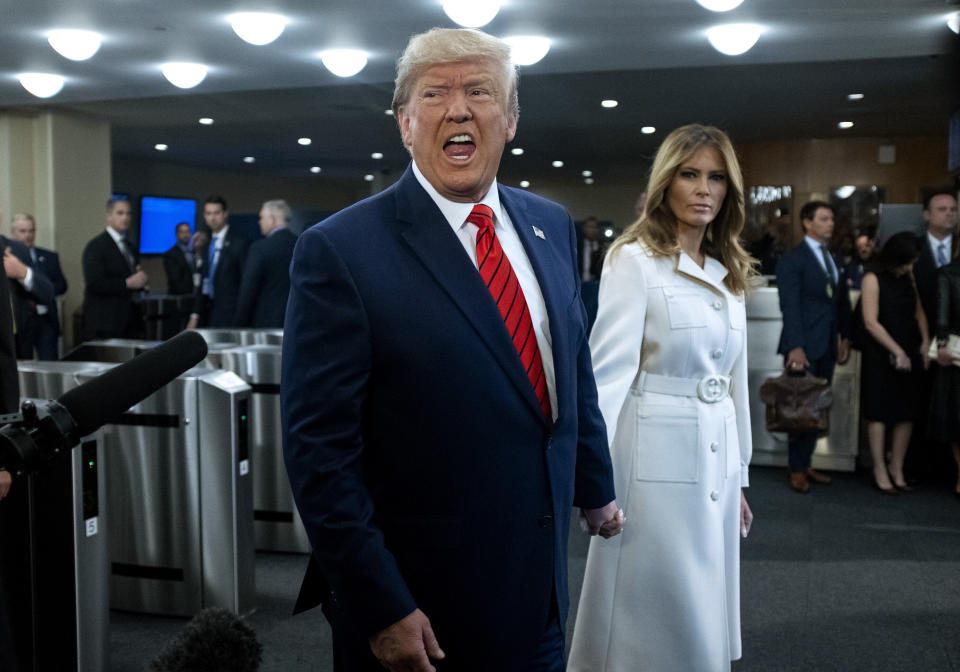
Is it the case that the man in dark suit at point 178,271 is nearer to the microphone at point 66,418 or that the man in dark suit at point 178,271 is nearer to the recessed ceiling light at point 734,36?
the recessed ceiling light at point 734,36

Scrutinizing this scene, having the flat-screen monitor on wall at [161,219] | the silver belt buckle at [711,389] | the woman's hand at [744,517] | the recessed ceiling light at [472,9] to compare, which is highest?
the recessed ceiling light at [472,9]

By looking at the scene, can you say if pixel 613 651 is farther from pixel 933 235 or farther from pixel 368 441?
pixel 933 235

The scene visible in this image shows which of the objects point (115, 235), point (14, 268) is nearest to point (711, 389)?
point (14, 268)

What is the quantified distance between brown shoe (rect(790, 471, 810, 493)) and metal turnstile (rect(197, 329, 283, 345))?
318 cm

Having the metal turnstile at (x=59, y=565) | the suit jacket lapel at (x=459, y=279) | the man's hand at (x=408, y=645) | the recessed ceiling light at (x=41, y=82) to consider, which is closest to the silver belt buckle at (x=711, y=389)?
the suit jacket lapel at (x=459, y=279)

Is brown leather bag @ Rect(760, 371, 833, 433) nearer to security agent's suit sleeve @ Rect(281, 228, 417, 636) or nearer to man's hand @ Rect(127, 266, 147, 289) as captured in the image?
security agent's suit sleeve @ Rect(281, 228, 417, 636)

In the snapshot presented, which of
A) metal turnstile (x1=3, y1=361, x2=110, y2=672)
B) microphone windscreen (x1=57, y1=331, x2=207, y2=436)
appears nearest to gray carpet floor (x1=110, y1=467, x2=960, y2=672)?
metal turnstile (x1=3, y1=361, x2=110, y2=672)

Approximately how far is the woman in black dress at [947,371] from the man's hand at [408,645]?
4854 mm

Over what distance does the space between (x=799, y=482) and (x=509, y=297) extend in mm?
4807

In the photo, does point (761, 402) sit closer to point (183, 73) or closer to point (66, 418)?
point (183, 73)

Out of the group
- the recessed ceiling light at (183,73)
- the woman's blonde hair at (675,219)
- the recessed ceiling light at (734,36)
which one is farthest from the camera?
the recessed ceiling light at (183,73)

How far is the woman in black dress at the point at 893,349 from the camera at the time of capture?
18.8 feet

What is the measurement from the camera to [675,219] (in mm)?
2436

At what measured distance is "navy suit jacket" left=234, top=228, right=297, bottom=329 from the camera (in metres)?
5.92
